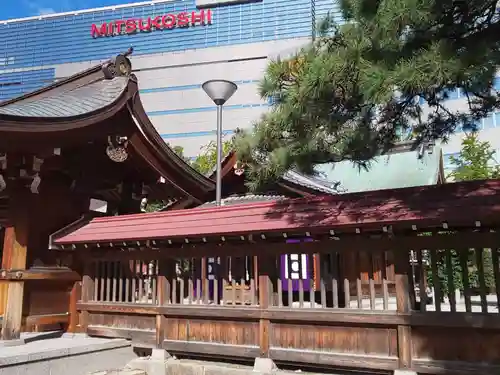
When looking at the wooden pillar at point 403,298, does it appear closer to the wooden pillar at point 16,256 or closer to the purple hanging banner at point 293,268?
the purple hanging banner at point 293,268

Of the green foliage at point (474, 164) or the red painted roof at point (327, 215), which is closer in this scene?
the red painted roof at point (327, 215)

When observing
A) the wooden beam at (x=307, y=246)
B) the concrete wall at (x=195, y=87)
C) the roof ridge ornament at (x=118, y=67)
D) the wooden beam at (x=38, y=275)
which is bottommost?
the wooden beam at (x=38, y=275)

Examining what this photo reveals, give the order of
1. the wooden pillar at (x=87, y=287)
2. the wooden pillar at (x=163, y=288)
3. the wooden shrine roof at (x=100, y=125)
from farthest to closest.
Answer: the wooden pillar at (x=87, y=287) < the wooden pillar at (x=163, y=288) < the wooden shrine roof at (x=100, y=125)

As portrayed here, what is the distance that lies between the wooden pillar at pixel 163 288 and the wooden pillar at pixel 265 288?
5.47ft

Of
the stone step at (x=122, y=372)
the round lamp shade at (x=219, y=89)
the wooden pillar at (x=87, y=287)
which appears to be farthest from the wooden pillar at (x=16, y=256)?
the round lamp shade at (x=219, y=89)

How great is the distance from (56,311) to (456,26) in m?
7.56

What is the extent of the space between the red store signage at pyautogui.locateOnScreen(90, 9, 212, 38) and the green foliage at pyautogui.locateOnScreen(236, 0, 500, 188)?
59.6 meters

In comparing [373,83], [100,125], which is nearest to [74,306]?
[100,125]

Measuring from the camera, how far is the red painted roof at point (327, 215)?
529 cm

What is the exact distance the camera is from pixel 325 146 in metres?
5.30

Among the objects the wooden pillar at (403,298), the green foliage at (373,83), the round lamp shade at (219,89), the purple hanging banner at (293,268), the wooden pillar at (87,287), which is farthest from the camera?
the round lamp shade at (219,89)

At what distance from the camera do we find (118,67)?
9383 millimetres

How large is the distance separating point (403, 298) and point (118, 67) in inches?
267

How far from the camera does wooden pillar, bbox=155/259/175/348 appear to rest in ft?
24.8
